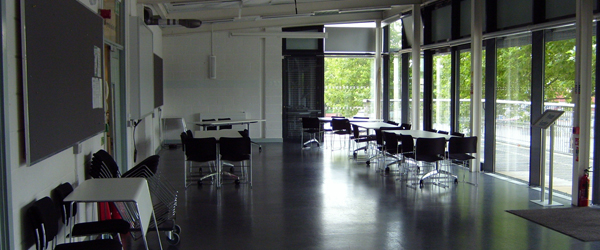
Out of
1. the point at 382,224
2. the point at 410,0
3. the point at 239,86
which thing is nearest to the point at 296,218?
the point at 382,224

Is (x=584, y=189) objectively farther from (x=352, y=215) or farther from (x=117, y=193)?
(x=117, y=193)

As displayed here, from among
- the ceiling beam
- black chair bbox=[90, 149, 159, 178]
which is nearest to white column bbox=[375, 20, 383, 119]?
the ceiling beam

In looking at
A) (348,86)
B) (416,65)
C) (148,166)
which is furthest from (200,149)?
(348,86)

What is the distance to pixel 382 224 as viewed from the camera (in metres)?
5.57

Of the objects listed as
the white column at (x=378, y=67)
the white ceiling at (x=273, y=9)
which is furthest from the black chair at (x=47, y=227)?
the white column at (x=378, y=67)

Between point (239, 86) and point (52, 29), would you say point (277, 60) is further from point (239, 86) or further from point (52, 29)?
point (52, 29)

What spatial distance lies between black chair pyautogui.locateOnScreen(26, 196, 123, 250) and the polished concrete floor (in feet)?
5.15

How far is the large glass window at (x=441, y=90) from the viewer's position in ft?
34.0

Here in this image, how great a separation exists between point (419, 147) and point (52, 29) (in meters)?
5.49

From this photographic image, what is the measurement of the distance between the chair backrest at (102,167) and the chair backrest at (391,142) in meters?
4.91

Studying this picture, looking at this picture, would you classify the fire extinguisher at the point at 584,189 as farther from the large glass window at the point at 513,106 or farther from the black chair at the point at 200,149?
the black chair at the point at 200,149

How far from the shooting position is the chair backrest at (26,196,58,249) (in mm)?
3027

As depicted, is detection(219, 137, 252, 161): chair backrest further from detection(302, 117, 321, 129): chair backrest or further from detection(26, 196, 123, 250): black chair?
detection(302, 117, 321, 129): chair backrest

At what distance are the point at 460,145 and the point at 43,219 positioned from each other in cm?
603
